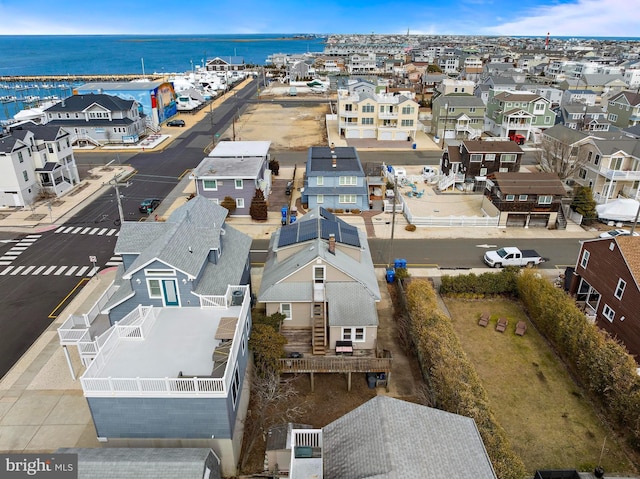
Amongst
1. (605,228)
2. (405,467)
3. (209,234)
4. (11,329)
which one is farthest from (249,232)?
(605,228)

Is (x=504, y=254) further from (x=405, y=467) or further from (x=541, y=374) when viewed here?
(x=405, y=467)

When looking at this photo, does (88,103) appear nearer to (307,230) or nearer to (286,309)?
(307,230)

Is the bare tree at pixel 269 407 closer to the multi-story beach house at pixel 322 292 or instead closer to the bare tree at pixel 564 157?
the multi-story beach house at pixel 322 292

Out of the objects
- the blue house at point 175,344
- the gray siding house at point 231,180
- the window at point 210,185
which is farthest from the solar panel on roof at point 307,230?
the window at point 210,185

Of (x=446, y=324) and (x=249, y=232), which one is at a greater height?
(x=446, y=324)

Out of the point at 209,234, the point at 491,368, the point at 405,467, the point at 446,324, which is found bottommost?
the point at 491,368

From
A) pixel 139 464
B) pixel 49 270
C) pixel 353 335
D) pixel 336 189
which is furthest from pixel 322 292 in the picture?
pixel 49 270
